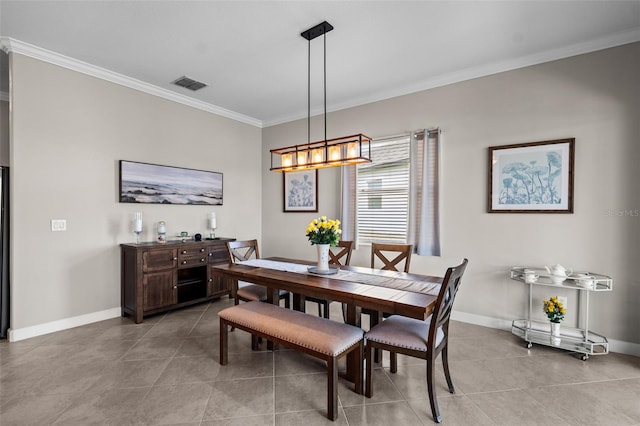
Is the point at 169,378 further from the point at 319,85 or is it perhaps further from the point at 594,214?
the point at 594,214

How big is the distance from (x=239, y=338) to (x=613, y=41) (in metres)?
4.65

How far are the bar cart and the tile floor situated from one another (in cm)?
9

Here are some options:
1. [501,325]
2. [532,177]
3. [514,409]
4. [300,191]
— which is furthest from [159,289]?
[532,177]

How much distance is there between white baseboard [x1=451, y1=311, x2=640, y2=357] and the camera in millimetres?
2791

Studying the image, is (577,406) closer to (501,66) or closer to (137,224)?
(501,66)

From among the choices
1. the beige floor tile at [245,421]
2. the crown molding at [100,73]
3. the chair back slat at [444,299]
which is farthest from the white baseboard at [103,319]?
the crown molding at [100,73]

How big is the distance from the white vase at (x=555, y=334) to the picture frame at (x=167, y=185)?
14.8 feet

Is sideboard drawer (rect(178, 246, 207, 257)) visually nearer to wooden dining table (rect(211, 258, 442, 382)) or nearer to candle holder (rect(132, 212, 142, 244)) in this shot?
candle holder (rect(132, 212, 142, 244))

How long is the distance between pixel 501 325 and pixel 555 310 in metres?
0.65

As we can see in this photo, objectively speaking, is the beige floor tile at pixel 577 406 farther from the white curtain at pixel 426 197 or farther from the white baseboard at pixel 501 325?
the white curtain at pixel 426 197

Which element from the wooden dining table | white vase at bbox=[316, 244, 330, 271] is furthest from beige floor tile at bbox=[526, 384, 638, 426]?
white vase at bbox=[316, 244, 330, 271]

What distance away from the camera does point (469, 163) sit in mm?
3578

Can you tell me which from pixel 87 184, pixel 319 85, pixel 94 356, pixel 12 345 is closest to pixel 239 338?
pixel 94 356

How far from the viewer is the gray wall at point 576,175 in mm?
2812
